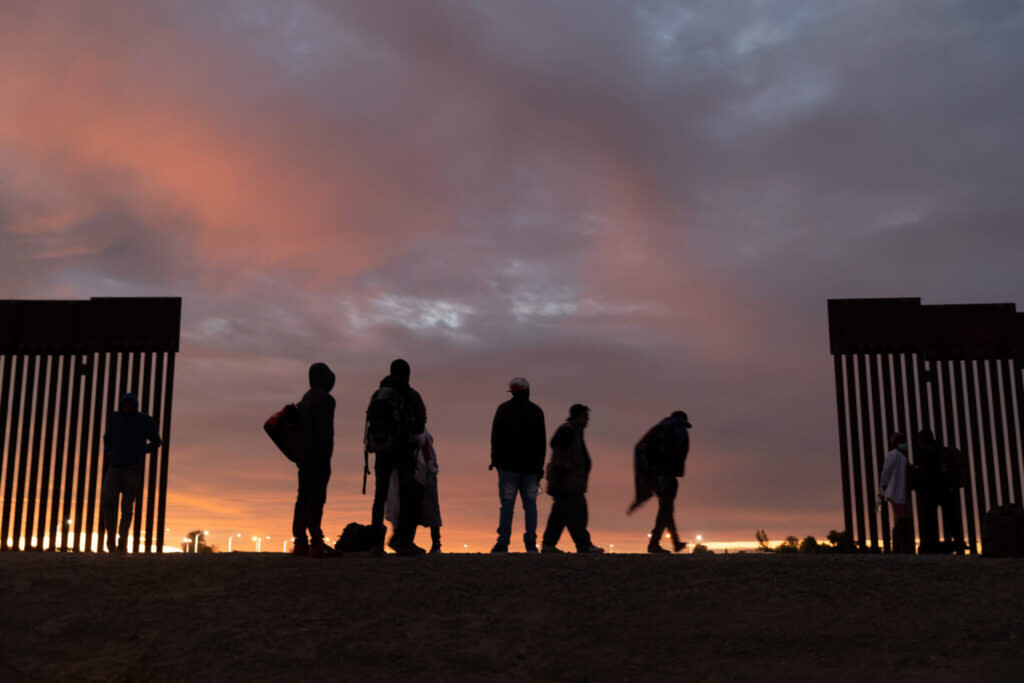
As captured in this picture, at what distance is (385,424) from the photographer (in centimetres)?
866

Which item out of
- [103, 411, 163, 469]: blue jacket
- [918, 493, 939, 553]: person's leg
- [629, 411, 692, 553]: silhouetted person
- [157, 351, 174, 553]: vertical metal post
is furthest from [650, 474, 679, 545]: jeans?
[157, 351, 174, 553]: vertical metal post

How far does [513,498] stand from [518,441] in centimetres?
59

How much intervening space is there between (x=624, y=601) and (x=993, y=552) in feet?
17.0

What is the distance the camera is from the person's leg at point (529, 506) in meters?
10.1

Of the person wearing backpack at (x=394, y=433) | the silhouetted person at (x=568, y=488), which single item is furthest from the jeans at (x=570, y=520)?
the person wearing backpack at (x=394, y=433)

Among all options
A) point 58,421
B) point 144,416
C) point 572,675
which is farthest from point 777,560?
point 58,421

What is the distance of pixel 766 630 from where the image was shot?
6953mm

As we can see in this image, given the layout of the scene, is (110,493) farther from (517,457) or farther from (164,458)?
(517,457)

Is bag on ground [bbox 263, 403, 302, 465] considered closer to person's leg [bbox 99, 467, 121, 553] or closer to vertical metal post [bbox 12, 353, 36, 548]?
person's leg [bbox 99, 467, 121, 553]

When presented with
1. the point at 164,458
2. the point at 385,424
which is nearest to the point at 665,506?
the point at 385,424

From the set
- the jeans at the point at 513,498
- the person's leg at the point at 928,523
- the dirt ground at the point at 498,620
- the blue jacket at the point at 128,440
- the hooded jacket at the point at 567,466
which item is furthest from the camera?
the person's leg at the point at 928,523

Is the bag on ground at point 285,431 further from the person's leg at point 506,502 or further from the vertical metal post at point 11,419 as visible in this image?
the vertical metal post at point 11,419

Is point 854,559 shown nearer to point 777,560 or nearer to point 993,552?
point 777,560

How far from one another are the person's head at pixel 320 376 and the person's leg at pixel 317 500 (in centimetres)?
73
